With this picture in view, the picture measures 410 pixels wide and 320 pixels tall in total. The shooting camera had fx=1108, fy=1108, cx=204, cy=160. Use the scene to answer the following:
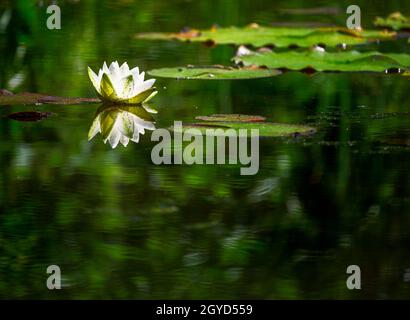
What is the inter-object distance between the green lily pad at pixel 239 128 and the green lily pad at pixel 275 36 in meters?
1.81

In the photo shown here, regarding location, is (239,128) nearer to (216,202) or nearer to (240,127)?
(240,127)

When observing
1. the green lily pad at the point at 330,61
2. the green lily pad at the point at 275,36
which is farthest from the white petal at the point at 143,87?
the green lily pad at the point at 275,36

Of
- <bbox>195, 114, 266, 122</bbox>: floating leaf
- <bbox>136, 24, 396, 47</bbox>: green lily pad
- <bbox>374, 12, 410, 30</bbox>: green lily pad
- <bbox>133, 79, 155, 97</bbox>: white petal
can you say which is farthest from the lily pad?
<bbox>374, 12, 410, 30</bbox>: green lily pad

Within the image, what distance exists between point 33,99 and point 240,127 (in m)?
0.82

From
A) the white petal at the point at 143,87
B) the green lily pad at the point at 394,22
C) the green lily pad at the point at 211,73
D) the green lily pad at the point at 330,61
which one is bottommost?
the white petal at the point at 143,87

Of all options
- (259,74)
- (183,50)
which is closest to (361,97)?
(259,74)

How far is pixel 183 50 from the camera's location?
5086 mm

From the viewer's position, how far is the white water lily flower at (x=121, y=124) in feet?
10.6

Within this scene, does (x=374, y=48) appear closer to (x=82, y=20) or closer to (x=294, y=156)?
(x=82, y=20)

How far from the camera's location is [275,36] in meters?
5.33

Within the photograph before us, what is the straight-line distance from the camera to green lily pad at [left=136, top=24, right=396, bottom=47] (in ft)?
17.1

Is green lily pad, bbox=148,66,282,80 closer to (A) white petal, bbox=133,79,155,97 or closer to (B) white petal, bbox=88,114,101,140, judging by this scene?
(A) white petal, bbox=133,79,155,97

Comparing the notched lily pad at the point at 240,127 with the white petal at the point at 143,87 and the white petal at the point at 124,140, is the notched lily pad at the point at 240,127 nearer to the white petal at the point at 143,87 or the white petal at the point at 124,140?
the white petal at the point at 124,140

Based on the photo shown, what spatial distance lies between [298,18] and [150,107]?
286 centimetres
